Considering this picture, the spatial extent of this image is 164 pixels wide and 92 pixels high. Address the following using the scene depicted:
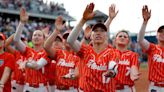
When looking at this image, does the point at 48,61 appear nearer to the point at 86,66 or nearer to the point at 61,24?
the point at 61,24

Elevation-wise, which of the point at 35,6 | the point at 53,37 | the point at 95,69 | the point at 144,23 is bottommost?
the point at 95,69

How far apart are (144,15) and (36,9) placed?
81.7 ft

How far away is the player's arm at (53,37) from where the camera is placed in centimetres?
641

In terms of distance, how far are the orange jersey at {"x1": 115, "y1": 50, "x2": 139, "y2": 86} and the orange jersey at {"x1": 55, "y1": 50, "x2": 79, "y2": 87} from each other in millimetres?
880

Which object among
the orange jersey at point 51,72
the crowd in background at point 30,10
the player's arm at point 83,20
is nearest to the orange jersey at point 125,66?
the orange jersey at point 51,72

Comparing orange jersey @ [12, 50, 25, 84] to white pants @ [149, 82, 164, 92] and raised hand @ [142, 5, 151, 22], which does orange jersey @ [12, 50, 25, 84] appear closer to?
white pants @ [149, 82, 164, 92]

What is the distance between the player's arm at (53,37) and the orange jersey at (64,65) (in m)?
0.20

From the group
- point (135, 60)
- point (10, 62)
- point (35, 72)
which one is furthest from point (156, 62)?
point (10, 62)

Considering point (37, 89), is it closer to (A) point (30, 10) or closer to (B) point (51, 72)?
(B) point (51, 72)

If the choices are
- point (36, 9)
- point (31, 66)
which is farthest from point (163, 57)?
point (36, 9)

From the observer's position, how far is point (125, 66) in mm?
7547

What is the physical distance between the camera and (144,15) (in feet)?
22.5

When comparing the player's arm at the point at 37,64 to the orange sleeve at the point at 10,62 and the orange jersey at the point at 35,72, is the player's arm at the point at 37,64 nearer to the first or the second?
the orange jersey at the point at 35,72

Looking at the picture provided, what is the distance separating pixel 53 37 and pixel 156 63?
206 centimetres
